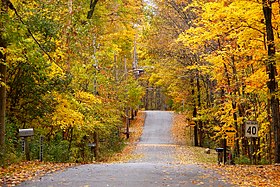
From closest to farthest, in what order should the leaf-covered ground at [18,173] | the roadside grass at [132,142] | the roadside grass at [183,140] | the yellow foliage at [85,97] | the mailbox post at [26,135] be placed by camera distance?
the leaf-covered ground at [18,173] < the mailbox post at [26,135] < the yellow foliage at [85,97] < the roadside grass at [132,142] < the roadside grass at [183,140]

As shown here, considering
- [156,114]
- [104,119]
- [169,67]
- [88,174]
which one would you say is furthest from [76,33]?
[156,114]

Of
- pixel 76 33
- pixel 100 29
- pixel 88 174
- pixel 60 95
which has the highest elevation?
pixel 100 29

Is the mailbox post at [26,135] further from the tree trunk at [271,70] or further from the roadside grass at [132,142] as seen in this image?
the roadside grass at [132,142]

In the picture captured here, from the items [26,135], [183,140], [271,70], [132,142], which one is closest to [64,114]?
[26,135]

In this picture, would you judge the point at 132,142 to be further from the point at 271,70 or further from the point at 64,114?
the point at 271,70

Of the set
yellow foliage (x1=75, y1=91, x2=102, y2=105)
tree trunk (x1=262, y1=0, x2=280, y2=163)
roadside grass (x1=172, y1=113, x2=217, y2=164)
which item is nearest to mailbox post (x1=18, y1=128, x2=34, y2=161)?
yellow foliage (x1=75, y1=91, x2=102, y2=105)

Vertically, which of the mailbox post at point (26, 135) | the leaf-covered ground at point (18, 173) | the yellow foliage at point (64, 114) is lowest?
the leaf-covered ground at point (18, 173)

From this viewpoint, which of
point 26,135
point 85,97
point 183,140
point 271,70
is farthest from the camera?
point 183,140

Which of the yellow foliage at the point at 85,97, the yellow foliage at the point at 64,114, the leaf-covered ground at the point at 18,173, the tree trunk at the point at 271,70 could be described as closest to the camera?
the leaf-covered ground at the point at 18,173

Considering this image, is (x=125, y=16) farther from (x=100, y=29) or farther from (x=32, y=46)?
(x=32, y=46)

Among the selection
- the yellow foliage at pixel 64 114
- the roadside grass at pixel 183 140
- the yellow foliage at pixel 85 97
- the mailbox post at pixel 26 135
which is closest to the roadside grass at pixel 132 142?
the roadside grass at pixel 183 140

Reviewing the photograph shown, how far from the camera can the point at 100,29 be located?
25.4m

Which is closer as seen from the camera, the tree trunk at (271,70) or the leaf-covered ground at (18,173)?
the leaf-covered ground at (18,173)

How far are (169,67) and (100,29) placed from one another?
27.1 feet
